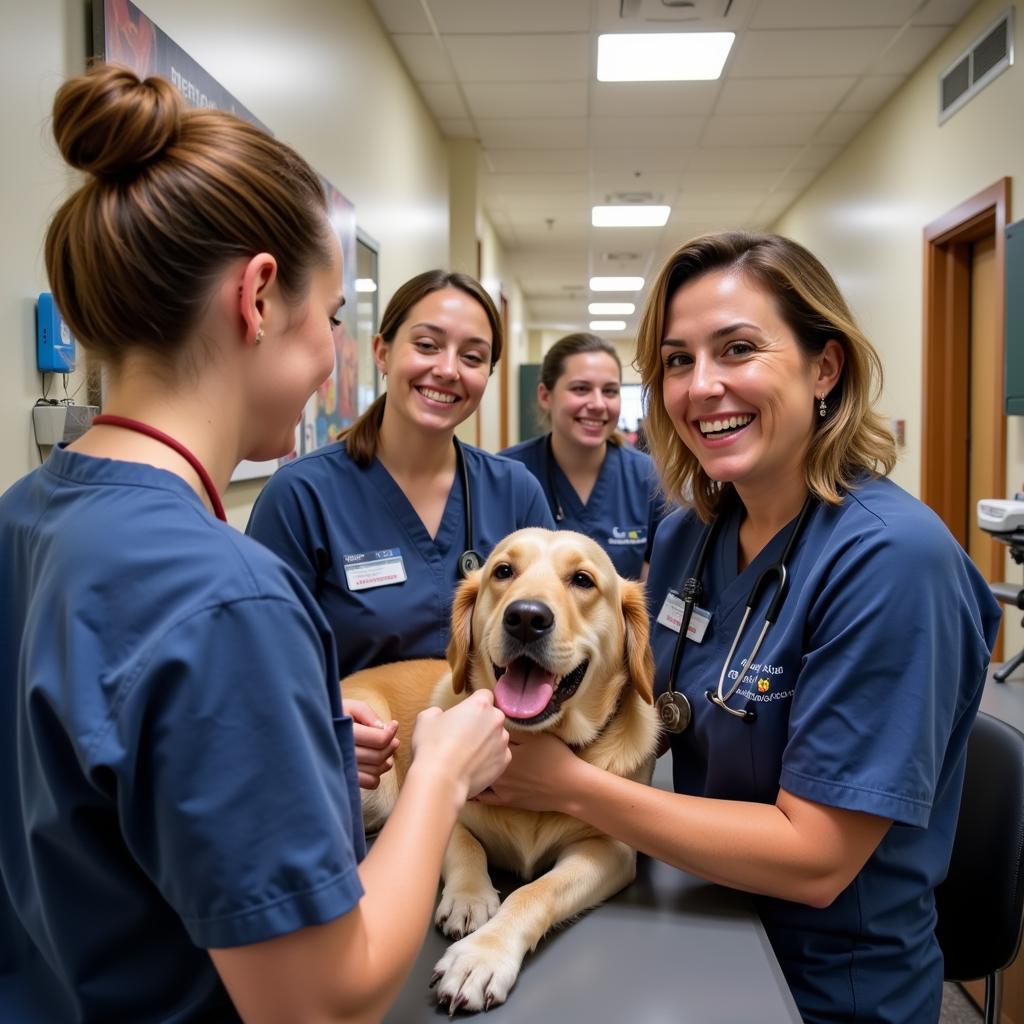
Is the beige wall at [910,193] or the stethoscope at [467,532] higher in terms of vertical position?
the beige wall at [910,193]

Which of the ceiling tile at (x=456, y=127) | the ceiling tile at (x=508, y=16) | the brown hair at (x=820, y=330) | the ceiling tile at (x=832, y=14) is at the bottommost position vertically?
the brown hair at (x=820, y=330)

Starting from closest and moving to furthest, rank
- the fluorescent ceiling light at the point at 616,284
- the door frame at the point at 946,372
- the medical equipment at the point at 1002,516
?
the medical equipment at the point at 1002,516 < the door frame at the point at 946,372 < the fluorescent ceiling light at the point at 616,284

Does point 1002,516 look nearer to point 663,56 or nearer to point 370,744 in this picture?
point 370,744

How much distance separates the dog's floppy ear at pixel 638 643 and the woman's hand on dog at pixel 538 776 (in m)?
0.21

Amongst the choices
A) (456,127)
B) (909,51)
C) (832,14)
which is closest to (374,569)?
(832,14)

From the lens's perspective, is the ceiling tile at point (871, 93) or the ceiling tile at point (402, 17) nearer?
the ceiling tile at point (402, 17)

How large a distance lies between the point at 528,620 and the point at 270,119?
2.26m

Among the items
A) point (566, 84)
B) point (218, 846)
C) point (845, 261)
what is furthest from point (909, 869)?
point (845, 261)

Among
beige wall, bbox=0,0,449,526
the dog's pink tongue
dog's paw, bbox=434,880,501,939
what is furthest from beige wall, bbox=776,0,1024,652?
dog's paw, bbox=434,880,501,939

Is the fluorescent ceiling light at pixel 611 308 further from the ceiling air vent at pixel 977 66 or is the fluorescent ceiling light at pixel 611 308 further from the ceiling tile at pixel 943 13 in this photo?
the ceiling tile at pixel 943 13

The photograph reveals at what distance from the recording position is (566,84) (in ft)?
16.9

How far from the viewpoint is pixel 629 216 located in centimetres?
824

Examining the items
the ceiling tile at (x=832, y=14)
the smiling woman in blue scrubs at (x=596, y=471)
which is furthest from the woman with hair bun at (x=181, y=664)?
the ceiling tile at (x=832, y=14)

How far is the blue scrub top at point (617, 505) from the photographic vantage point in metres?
3.21
